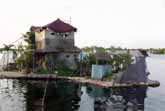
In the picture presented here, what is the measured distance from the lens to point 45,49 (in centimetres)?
5566

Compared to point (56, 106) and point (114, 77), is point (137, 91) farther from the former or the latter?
point (56, 106)

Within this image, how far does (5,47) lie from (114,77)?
25.5 m

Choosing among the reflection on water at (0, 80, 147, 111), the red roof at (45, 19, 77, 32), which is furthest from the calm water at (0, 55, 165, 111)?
the red roof at (45, 19, 77, 32)

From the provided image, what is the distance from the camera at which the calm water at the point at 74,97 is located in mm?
34025

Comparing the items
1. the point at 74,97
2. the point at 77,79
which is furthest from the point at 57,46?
the point at 74,97

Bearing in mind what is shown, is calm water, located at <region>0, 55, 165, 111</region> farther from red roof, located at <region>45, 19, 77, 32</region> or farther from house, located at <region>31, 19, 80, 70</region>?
red roof, located at <region>45, 19, 77, 32</region>

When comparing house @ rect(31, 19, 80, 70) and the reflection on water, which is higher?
house @ rect(31, 19, 80, 70)

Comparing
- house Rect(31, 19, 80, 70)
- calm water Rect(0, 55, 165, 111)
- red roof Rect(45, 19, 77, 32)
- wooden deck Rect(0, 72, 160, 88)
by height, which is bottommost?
calm water Rect(0, 55, 165, 111)

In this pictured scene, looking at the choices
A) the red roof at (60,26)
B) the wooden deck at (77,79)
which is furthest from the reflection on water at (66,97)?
the red roof at (60,26)

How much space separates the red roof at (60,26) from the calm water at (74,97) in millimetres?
11295

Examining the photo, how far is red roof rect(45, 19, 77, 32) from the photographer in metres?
57.0

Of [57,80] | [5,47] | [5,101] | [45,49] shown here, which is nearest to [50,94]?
[5,101]

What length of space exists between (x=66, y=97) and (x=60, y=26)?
67.9ft

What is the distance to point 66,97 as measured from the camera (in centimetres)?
4009
